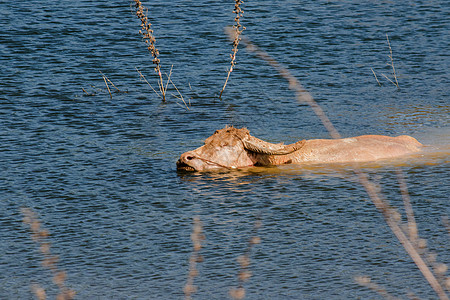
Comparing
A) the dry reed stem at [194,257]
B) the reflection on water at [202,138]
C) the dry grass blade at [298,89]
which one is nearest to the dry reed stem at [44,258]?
the reflection on water at [202,138]

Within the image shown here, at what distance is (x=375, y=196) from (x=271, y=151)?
1.85m

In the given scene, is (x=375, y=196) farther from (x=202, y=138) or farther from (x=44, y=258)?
(x=44, y=258)

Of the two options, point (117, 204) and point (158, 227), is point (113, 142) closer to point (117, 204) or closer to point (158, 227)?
point (117, 204)

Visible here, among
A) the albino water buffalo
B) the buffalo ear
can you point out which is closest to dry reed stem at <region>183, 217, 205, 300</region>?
the albino water buffalo

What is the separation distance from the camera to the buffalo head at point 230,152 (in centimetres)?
1113

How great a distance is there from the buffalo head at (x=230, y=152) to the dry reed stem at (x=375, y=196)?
995mm

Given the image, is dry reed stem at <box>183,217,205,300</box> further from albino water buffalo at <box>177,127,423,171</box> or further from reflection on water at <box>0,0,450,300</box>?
albino water buffalo at <box>177,127,423,171</box>

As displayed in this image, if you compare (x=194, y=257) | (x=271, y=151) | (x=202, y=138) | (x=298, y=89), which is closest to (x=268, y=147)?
(x=271, y=151)

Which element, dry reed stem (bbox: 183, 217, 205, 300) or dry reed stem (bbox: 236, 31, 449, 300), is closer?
dry reed stem (bbox: 236, 31, 449, 300)

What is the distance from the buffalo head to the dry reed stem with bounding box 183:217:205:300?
6.63ft

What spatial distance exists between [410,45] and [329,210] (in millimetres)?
11036

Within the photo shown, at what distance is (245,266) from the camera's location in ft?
25.5

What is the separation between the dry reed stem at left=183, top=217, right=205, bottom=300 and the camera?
7.18 meters

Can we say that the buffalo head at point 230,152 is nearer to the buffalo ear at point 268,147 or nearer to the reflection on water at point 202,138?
the buffalo ear at point 268,147
